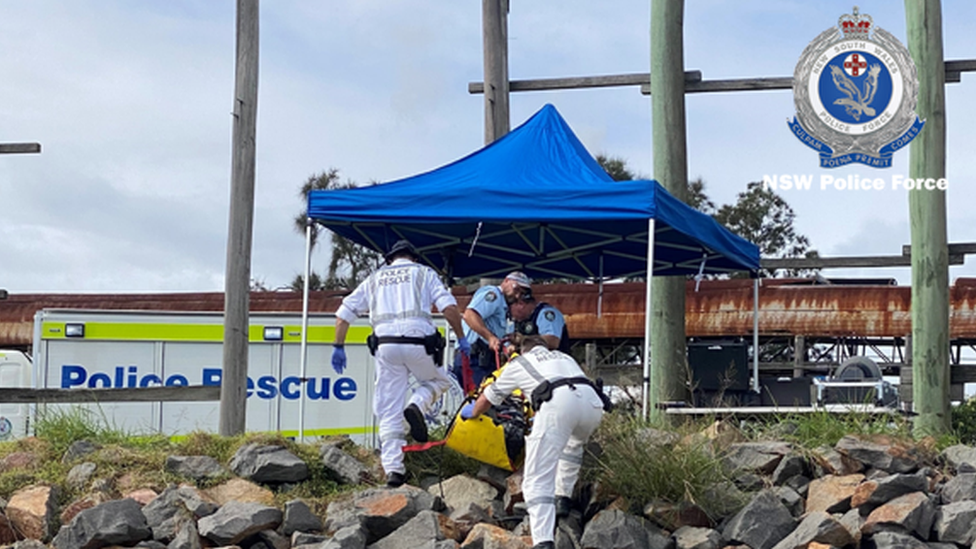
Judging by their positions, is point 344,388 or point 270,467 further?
point 344,388

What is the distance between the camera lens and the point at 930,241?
10.9 meters

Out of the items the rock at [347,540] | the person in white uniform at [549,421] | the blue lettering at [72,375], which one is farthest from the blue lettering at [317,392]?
the rock at [347,540]

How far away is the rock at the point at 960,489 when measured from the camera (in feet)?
26.6

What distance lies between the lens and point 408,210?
10008 mm

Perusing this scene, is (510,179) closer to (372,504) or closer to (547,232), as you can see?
(547,232)

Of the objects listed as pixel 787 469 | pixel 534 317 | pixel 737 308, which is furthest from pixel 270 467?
pixel 737 308

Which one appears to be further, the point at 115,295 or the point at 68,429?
the point at 115,295

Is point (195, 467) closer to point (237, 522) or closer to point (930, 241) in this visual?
point (237, 522)

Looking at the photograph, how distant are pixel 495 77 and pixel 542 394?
21.1 feet

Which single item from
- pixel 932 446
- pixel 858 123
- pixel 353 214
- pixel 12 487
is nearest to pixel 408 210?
pixel 353 214

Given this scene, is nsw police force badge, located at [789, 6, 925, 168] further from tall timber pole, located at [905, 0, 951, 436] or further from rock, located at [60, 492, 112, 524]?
rock, located at [60, 492, 112, 524]

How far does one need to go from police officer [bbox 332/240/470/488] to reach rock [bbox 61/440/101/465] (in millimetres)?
2158

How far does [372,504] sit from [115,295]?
20.4 metres

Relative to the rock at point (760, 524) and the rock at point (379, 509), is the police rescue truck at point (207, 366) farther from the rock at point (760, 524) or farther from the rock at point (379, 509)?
the rock at point (760, 524)
